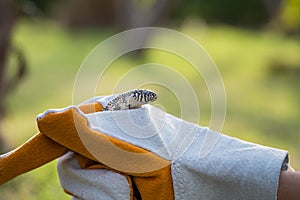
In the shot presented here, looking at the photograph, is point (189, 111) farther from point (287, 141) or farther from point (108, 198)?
point (287, 141)

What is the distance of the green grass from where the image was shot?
15.9 feet

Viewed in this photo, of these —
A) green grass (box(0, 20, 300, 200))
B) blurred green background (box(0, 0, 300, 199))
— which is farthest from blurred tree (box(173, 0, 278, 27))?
green grass (box(0, 20, 300, 200))

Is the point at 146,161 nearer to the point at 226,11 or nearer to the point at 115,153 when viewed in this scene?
the point at 115,153

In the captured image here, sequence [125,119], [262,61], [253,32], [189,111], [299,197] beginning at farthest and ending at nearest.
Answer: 1. [253,32]
2. [262,61]
3. [189,111]
4. [125,119]
5. [299,197]

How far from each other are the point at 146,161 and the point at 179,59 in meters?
6.77

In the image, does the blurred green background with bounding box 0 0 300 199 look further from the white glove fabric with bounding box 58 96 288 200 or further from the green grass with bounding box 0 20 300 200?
the white glove fabric with bounding box 58 96 288 200

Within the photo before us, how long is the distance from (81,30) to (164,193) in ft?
36.1

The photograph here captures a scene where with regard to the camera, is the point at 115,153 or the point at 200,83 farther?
the point at 200,83

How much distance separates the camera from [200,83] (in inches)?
275

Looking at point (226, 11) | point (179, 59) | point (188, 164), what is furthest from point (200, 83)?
point (188, 164)

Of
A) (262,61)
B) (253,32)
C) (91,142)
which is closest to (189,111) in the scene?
(91,142)

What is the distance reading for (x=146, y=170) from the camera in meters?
1.47

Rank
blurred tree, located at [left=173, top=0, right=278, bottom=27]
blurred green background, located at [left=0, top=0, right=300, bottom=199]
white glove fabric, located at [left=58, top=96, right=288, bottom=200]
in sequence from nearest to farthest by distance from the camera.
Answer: white glove fabric, located at [left=58, top=96, right=288, bottom=200], blurred green background, located at [left=0, top=0, right=300, bottom=199], blurred tree, located at [left=173, top=0, right=278, bottom=27]

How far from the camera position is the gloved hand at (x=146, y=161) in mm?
1474
